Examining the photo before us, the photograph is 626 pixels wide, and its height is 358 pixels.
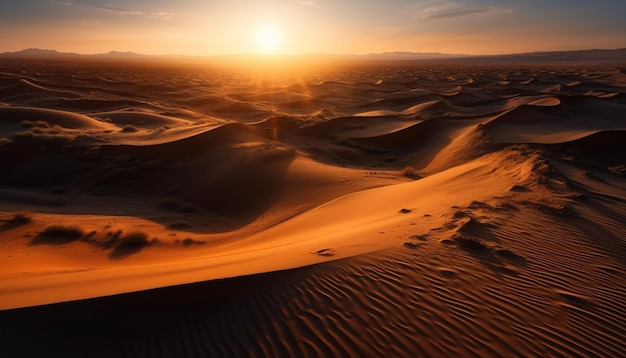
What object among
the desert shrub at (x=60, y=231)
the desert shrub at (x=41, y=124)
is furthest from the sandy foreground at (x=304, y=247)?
the desert shrub at (x=41, y=124)

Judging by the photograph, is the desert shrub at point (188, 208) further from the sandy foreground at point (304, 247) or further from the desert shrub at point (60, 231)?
the desert shrub at point (60, 231)

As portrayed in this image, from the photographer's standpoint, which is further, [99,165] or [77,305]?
[99,165]

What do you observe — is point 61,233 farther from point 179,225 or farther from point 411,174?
point 411,174

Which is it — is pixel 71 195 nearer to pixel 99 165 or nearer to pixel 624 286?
pixel 99 165

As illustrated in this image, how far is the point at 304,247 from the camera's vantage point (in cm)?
689

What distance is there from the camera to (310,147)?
21.3m

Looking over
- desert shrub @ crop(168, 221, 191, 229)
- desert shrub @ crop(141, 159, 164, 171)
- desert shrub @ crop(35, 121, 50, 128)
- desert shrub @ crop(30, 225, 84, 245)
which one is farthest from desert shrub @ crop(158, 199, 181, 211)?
desert shrub @ crop(35, 121, 50, 128)

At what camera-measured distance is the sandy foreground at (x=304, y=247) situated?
4184 millimetres

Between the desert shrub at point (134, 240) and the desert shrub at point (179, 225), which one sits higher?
the desert shrub at point (134, 240)

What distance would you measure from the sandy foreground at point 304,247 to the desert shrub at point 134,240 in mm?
55

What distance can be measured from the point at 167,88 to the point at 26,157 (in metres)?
38.2

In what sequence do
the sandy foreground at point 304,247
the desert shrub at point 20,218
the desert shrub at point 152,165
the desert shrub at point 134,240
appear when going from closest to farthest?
the sandy foreground at point 304,247 → the desert shrub at point 134,240 → the desert shrub at point 20,218 → the desert shrub at point 152,165

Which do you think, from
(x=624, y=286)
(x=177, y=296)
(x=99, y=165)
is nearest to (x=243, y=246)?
(x=177, y=296)

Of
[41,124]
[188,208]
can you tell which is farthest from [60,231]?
[41,124]
